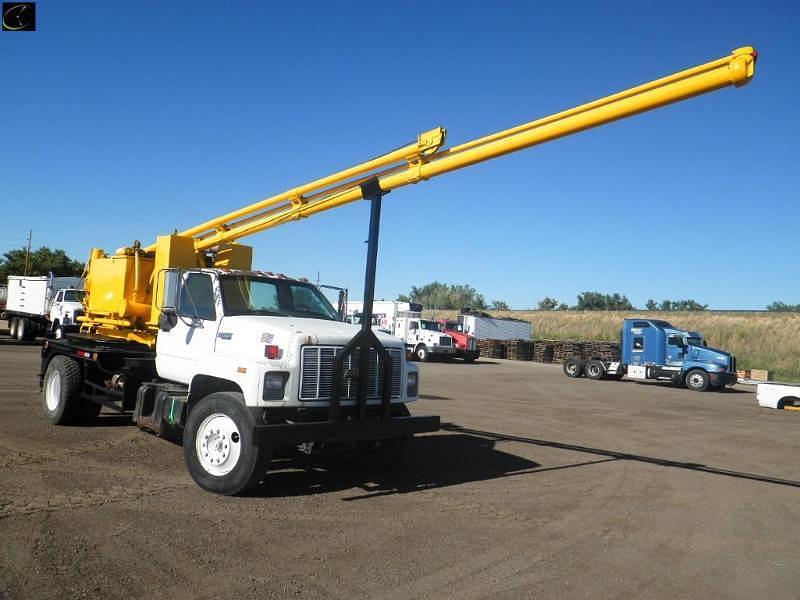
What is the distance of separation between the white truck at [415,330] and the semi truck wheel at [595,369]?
334 inches

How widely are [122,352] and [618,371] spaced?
23.8 meters

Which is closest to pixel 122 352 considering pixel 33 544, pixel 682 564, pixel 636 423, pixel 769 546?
pixel 33 544

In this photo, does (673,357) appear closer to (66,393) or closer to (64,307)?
(66,393)

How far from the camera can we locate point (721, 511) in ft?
22.2

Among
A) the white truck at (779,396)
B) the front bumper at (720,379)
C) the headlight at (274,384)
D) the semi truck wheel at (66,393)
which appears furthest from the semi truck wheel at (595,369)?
the headlight at (274,384)

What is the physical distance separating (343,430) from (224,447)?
125 centimetres

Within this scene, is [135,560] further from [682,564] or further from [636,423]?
[636,423]

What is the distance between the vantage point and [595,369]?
28844 mm

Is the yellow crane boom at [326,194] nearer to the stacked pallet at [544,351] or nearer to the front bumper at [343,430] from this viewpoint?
the front bumper at [343,430]

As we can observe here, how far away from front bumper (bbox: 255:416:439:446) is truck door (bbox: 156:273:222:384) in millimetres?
1629

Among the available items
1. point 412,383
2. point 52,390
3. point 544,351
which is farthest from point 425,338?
point 412,383

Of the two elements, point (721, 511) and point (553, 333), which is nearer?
point (721, 511)

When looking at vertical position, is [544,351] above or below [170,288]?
below
